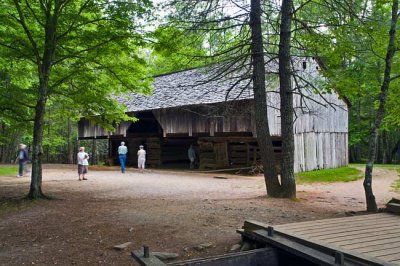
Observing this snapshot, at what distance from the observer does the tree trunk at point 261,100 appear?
1156 centimetres

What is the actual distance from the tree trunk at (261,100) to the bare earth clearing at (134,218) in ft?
2.74

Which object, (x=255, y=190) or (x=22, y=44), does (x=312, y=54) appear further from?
(x=22, y=44)

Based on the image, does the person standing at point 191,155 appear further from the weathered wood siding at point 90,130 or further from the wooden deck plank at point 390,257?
the wooden deck plank at point 390,257

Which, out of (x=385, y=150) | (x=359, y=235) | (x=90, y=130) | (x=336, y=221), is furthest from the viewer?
(x=385, y=150)

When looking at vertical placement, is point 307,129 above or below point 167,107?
below

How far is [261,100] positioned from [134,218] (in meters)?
5.73

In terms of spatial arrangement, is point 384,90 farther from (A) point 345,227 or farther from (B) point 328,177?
(B) point 328,177

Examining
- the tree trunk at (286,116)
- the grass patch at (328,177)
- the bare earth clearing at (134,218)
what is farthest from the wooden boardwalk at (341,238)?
the grass patch at (328,177)

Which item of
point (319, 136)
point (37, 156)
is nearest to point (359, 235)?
point (37, 156)

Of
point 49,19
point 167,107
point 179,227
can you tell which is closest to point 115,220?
point 179,227

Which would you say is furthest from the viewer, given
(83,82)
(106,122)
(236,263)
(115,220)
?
(106,122)

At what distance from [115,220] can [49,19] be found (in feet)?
21.2

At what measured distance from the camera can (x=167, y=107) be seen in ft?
75.9

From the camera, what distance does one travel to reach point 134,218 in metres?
8.80
